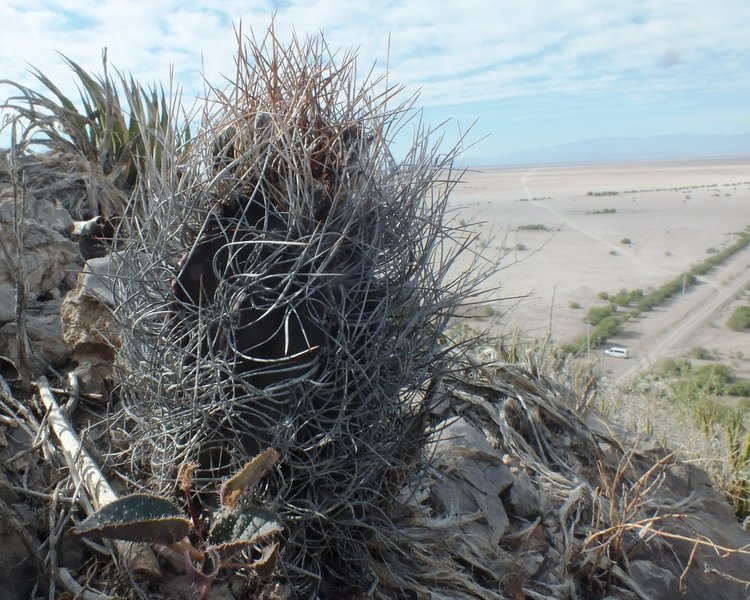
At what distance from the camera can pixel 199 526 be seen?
6.55ft

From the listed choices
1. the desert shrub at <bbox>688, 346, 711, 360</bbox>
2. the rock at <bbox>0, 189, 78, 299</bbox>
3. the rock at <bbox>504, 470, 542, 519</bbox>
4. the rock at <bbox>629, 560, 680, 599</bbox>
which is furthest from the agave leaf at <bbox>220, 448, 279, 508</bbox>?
the desert shrub at <bbox>688, 346, 711, 360</bbox>

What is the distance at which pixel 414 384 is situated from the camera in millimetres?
2262

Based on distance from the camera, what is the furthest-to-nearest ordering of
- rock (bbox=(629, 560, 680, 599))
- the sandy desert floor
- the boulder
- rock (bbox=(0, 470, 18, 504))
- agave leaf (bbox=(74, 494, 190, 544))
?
the sandy desert floor < rock (bbox=(629, 560, 680, 599)) < the boulder < rock (bbox=(0, 470, 18, 504)) < agave leaf (bbox=(74, 494, 190, 544))

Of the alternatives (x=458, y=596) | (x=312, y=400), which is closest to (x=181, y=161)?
(x=312, y=400)

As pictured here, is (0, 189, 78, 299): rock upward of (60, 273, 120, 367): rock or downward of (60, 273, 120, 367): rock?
upward

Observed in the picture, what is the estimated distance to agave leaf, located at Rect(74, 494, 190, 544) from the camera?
181 centimetres

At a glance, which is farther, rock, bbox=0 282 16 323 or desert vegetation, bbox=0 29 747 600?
rock, bbox=0 282 16 323

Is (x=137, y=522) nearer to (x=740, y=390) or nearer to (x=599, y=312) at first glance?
(x=740, y=390)

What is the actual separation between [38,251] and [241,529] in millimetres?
Answer: 2211

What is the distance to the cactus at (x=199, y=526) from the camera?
5.99ft

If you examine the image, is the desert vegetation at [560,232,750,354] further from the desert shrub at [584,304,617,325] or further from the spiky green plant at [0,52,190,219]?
the spiky green plant at [0,52,190,219]

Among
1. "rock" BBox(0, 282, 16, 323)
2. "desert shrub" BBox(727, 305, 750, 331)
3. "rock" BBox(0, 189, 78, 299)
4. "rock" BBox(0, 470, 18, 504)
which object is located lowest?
"desert shrub" BBox(727, 305, 750, 331)

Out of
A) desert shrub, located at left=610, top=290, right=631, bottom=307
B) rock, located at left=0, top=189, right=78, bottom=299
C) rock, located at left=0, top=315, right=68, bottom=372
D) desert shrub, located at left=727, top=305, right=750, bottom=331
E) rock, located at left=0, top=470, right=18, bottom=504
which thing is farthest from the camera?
desert shrub, located at left=610, top=290, right=631, bottom=307

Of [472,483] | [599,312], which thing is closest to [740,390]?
[599,312]
